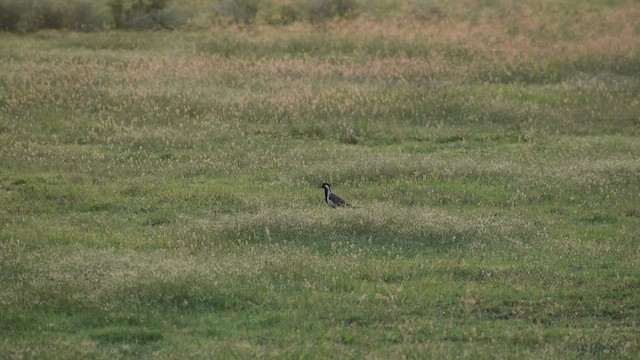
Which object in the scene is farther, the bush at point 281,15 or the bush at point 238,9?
the bush at point 238,9

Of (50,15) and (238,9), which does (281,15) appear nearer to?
(238,9)

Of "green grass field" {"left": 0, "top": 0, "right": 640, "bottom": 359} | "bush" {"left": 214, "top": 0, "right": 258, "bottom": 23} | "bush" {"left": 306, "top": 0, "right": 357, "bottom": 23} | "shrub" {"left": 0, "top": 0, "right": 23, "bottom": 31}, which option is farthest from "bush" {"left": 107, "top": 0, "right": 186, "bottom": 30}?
"green grass field" {"left": 0, "top": 0, "right": 640, "bottom": 359}

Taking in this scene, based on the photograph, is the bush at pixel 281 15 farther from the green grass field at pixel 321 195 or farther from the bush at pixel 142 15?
the green grass field at pixel 321 195

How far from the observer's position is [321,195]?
1644 cm

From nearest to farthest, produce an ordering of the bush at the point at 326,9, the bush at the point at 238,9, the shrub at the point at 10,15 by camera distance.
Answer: the shrub at the point at 10,15 < the bush at the point at 326,9 < the bush at the point at 238,9

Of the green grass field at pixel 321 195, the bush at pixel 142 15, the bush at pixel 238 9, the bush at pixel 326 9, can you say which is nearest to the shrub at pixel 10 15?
the bush at pixel 142 15

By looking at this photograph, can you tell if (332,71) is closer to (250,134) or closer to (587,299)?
(250,134)

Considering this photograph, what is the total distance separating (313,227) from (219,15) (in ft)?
85.2

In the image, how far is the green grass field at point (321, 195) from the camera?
10734 millimetres

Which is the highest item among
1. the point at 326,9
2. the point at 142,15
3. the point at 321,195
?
the point at 326,9

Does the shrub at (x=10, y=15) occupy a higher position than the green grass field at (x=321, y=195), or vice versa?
the shrub at (x=10, y=15)

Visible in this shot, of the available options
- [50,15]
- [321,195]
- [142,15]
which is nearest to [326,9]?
[142,15]

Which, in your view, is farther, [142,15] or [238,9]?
[238,9]

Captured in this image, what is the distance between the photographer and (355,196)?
1664 centimetres
